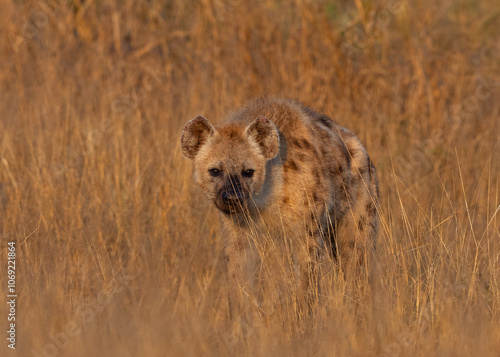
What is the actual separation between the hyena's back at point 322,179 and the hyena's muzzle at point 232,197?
0.29m

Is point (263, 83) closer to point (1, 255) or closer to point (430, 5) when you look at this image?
point (430, 5)

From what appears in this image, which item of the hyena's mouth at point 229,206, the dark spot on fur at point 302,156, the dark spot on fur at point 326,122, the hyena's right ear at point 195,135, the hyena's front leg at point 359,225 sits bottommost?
the hyena's front leg at point 359,225

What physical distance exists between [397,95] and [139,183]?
144 inches

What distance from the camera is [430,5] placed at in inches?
389

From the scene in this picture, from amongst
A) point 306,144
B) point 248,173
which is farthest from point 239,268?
point 306,144

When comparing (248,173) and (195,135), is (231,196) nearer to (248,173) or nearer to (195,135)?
(248,173)

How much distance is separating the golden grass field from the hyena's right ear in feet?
2.80

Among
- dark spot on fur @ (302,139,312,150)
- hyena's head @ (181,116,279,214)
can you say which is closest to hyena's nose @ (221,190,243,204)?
hyena's head @ (181,116,279,214)

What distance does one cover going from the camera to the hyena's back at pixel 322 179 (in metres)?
5.76

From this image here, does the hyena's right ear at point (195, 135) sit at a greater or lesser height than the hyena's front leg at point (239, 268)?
greater

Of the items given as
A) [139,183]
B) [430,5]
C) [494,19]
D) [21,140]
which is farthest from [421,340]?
[494,19]

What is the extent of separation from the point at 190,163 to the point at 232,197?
2223 millimetres

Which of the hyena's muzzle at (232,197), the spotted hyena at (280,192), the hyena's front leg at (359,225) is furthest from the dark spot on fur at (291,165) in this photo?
the hyena's front leg at (359,225)

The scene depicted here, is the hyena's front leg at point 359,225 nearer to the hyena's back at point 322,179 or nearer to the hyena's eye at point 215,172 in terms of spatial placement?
the hyena's back at point 322,179
